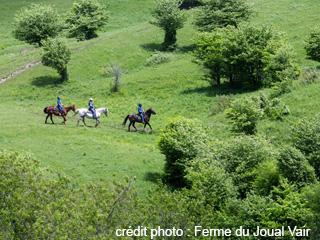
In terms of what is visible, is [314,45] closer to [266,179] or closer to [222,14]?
[222,14]

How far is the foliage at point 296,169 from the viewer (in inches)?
721

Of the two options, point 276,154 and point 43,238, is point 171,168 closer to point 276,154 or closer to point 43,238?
point 276,154

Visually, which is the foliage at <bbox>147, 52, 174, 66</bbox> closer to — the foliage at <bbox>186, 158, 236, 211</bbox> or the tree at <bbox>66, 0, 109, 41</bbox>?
the tree at <bbox>66, 0, 109, 41</bbox>

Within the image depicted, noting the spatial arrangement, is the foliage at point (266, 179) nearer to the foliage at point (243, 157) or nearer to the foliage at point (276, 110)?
the foliage at point (243, 157)

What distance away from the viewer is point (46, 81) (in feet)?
185

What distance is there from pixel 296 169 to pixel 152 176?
32.4 ft

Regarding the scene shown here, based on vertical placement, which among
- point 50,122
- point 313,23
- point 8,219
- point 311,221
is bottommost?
point 50,122

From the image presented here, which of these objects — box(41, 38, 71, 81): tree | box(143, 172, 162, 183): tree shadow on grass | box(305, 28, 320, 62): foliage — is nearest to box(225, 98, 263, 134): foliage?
box(143, 172, 162, 183): tree shadow on grass

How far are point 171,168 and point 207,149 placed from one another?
3077 mm

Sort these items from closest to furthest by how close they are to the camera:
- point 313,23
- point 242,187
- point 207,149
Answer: point 242,187
point 207,149
point 313,23

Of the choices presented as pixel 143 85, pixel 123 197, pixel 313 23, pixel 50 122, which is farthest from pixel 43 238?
pixel 313 23

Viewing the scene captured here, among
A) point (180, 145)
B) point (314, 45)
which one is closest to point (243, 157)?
point (180, 145)

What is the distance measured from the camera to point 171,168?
2402 centimetres

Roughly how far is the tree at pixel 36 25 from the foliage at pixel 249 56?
37.7m
